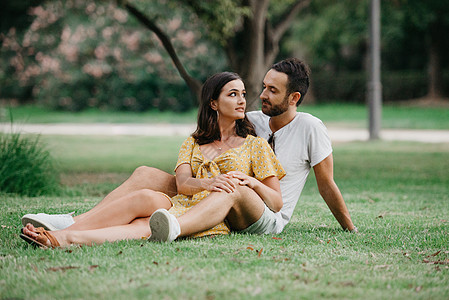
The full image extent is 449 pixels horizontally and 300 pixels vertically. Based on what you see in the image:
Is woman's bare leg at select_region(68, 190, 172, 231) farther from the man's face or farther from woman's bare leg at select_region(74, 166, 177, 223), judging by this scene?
the man's face

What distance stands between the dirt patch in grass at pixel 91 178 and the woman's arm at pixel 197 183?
4.55 metres

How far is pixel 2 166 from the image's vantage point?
747 centimetres

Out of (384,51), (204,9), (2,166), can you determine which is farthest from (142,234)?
(384,51)

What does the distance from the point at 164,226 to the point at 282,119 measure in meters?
1.37

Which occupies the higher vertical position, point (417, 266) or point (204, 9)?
point (204, 9)

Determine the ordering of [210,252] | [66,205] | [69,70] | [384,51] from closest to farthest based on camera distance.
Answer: [210,252] < [66,205] < [69,70] < [384,51]

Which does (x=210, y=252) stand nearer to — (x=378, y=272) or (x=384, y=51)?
(x=378, y=272)

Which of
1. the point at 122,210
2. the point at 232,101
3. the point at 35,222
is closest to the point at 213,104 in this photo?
the point at 232,101

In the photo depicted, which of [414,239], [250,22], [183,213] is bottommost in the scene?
[414,239]

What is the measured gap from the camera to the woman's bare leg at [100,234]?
161 inches

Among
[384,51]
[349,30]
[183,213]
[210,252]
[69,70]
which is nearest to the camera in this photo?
[210,252]

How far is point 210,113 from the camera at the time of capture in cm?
468

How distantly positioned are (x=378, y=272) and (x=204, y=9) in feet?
24.1

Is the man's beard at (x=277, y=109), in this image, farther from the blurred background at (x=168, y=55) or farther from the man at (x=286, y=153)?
the blurred background at (x=168, y=55)
